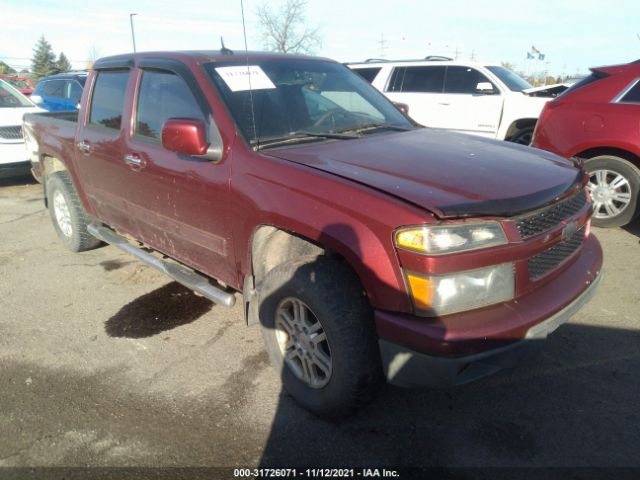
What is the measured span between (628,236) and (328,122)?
3903mm

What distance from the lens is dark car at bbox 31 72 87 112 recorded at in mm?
11008

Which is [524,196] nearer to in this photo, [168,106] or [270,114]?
[270,114]

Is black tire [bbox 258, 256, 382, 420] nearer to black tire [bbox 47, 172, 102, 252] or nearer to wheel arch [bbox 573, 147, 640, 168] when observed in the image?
black tire [bbox 47, 172, 102, 252]

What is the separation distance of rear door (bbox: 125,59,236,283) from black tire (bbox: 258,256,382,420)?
651 millimetres

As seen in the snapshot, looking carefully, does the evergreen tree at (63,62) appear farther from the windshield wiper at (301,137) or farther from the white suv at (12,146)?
the windshield wiper at (301,137)

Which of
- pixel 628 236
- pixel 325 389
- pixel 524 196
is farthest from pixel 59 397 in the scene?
pixel 628 236

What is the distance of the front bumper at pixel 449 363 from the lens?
206cm

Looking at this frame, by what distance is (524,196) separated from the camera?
7.48 ft

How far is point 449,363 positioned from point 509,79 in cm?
783

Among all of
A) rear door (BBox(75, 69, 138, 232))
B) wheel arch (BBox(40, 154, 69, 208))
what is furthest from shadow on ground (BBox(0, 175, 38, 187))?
rear door (BBox(75, 69, 138, 232))

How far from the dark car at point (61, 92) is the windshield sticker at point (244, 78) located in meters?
9.10

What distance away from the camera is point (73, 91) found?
36.5 feet

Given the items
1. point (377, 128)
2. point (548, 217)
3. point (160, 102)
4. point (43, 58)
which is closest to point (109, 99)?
point (160, 102)

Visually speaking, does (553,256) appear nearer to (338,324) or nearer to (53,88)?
(338,324)
